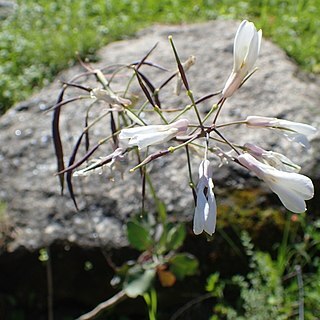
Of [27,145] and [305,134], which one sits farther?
[27,145]

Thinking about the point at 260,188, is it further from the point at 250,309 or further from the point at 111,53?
the point at 111,53

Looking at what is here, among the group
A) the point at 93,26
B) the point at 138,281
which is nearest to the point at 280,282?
the point at 138,281

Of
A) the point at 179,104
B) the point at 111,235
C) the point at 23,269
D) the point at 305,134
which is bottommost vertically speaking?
the point at 23,269

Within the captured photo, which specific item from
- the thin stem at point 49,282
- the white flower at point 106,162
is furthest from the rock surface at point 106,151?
the white flower at point 106,162

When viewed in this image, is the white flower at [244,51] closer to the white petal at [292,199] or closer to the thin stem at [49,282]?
the white petal at [292,199]

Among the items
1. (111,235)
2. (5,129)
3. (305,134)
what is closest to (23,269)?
(111,235)

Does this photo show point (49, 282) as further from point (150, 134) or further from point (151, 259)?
point (150, 134)

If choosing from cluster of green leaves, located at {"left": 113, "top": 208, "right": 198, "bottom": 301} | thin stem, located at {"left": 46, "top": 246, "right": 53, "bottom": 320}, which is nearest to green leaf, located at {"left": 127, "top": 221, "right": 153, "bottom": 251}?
cluster of green leaves, located at {"left": 113, "top": 208, "right": 198, "bottom": 301}
